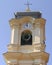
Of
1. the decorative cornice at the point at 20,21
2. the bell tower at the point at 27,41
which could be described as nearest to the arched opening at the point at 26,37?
the bell tower at the point at 27,41

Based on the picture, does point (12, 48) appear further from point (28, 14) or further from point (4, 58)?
point (28, 14)

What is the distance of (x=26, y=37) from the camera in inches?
1662

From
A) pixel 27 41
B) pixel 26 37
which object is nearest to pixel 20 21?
pixel 26 37

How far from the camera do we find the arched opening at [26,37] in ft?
137

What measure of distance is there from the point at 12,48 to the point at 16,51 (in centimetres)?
56

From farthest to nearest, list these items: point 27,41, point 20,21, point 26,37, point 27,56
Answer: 1. point 20,21
2. point 26,37
3. point 27,41
4. point 27,56

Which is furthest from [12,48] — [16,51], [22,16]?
[22,16]

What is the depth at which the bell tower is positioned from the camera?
39562mm

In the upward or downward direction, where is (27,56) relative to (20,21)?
downward

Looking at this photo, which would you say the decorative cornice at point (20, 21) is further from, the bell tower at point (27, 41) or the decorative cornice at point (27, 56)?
the decorative cornice at point (27, 56)

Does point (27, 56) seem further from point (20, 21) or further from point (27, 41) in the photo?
point (20, 21)

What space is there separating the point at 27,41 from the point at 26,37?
0.55 meters

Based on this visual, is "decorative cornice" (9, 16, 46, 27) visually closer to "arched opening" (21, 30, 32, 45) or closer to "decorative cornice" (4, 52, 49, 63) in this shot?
"arched opening" (21, 30, 32, 45)

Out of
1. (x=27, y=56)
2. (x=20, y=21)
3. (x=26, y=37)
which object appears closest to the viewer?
(x=27, y=56)
